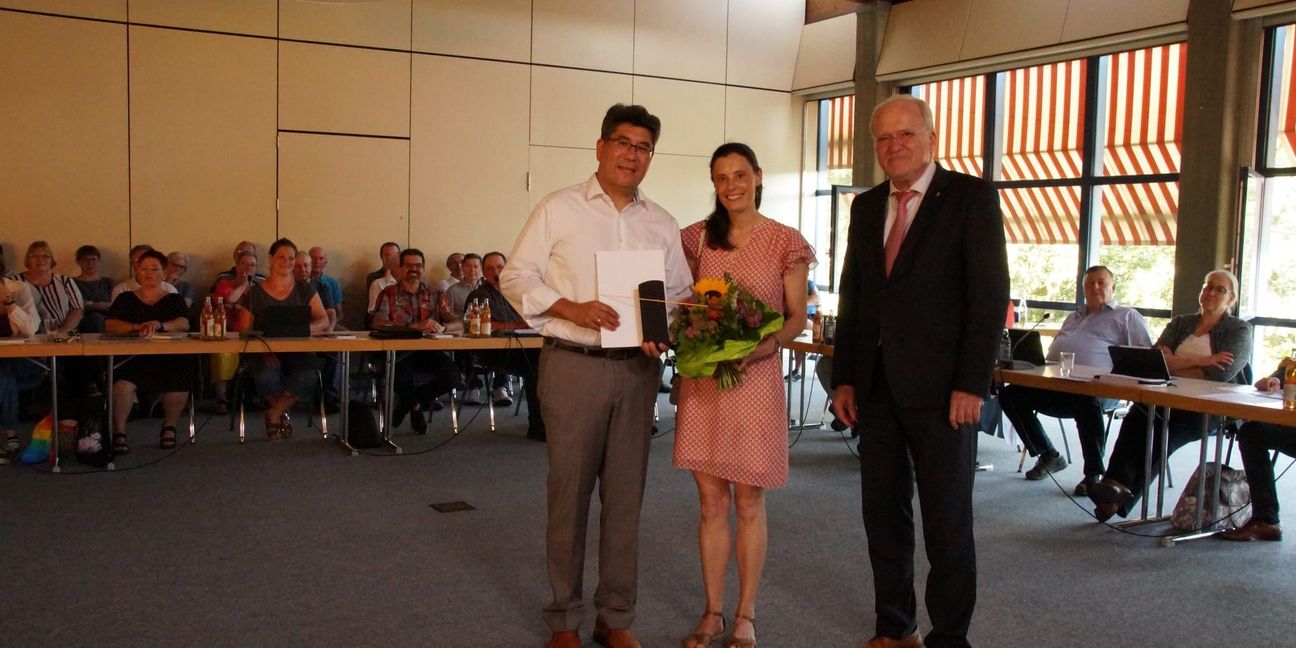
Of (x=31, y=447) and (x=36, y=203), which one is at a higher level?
(x=36, y=203)

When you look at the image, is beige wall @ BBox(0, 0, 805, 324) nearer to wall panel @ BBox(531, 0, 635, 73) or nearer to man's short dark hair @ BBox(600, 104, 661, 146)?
wall panel @ BBox(531, 0, 635, 73)

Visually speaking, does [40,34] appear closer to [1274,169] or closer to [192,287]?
[192,287]

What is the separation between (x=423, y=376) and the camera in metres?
7.07

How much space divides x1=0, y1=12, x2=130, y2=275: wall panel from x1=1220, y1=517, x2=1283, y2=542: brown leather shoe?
27.8 feet

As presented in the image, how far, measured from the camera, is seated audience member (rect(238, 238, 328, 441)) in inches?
264

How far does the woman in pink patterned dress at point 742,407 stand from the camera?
3107mm

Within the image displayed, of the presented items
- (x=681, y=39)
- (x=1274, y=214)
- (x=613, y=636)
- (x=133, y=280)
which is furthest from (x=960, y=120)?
(x=613, y=636)

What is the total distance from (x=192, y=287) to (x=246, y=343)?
3.71m

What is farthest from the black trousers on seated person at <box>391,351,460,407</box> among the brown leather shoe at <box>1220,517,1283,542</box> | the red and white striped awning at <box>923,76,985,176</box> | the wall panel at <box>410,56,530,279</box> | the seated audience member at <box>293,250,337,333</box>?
the red and white striped awning at <box>923,76,985,176</box>

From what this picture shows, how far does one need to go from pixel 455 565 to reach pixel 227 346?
250 cm

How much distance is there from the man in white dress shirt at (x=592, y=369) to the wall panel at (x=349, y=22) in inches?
290

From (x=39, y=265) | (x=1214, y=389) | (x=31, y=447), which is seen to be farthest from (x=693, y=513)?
(x=39, y=265)

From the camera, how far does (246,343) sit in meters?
5.84

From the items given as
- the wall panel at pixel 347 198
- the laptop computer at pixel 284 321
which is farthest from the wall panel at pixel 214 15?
Result: the laptop computer at pixel 284 321
